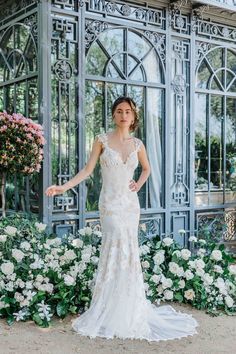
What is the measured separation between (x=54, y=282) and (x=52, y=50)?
8.89 ft

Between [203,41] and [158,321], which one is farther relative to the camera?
[203,41]

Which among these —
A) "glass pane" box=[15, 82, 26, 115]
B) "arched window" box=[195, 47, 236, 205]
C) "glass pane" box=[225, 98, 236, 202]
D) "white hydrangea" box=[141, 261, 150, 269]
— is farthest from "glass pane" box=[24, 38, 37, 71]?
"glass pane" box=[225, 98, 236, 202]

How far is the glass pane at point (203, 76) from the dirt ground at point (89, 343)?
381 cm

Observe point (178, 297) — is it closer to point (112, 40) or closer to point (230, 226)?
point (230, 226)

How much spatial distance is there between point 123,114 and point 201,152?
3251mm

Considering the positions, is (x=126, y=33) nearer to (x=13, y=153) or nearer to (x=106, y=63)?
(x=106, y=63)

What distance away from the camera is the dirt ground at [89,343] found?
11.1 feet

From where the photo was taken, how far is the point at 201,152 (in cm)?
677

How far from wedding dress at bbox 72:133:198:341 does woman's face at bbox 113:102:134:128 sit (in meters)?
0.16

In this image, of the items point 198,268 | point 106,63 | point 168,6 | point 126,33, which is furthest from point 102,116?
point 198,268

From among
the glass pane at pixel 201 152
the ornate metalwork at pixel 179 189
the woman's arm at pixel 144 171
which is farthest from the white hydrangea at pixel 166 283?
the glass pane at pixel 201 152

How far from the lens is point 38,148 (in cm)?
515

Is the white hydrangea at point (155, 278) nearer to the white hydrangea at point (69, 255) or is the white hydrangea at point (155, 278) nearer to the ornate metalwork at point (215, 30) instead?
the white hydrangea at point (69, 255)

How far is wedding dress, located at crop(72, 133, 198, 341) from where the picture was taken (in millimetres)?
3686
